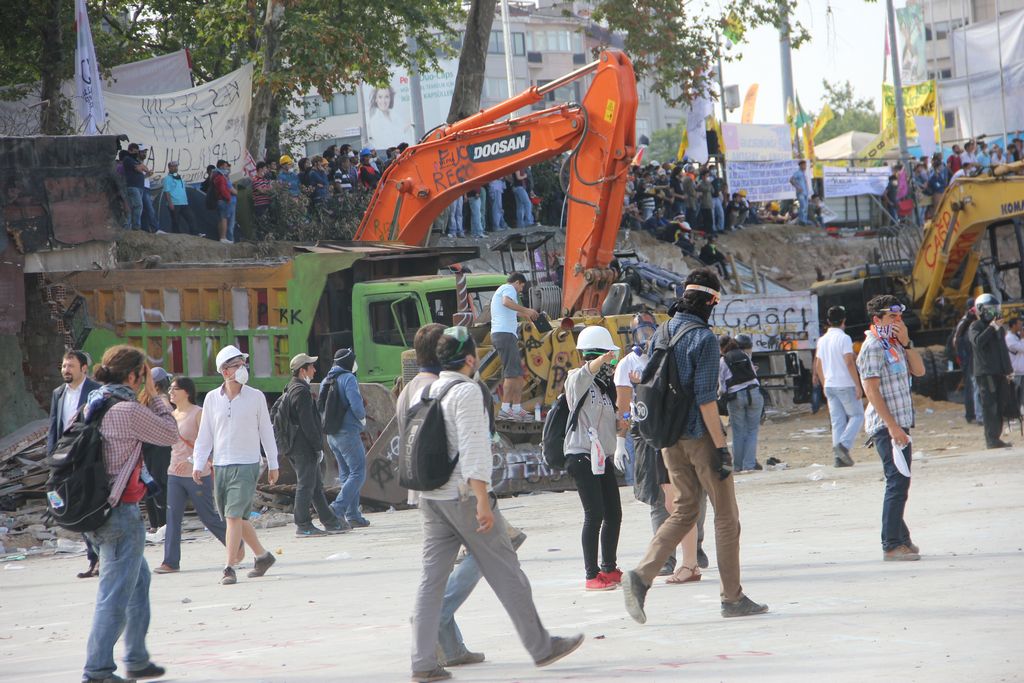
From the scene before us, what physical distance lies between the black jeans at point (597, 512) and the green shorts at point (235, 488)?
2.84m

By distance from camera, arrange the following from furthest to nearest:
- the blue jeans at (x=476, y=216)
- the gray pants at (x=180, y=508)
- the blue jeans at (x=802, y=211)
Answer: the blue jeans at (x=802, y=211) → the blue jeans at (x=476, y=216) → the gray pants at (x=180, y=508)

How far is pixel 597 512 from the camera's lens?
8742mm

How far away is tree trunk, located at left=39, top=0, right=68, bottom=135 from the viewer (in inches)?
910

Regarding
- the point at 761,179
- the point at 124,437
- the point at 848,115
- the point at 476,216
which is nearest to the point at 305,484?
the point at 124,437

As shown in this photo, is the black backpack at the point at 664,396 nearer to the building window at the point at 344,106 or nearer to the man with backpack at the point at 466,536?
the man with backpack at the point at 466,536

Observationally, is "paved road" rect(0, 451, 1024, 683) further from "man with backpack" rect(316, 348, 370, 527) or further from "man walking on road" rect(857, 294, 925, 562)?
"man with backpack" rect(316, 348, 370, 527)

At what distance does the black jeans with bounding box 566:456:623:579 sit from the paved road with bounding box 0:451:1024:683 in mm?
250

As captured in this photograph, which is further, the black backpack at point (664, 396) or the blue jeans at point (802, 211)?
the blue jeans at point (802, 211)

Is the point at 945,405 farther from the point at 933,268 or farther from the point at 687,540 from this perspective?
the point at 687,540

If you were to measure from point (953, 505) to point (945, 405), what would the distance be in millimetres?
12736

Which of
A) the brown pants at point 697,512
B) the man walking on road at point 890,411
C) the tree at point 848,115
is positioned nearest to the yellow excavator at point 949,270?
Answer: the man walking on road at point 890,411

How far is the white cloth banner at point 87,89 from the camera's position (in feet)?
70.9

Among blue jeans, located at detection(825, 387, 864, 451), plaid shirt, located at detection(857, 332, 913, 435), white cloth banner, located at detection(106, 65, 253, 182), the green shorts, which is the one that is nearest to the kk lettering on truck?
blue jeans, located at detection(825, 387, 864, 451)

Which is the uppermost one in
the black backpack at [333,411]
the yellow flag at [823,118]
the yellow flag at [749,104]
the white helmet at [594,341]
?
the yellow flag at [749,104]
